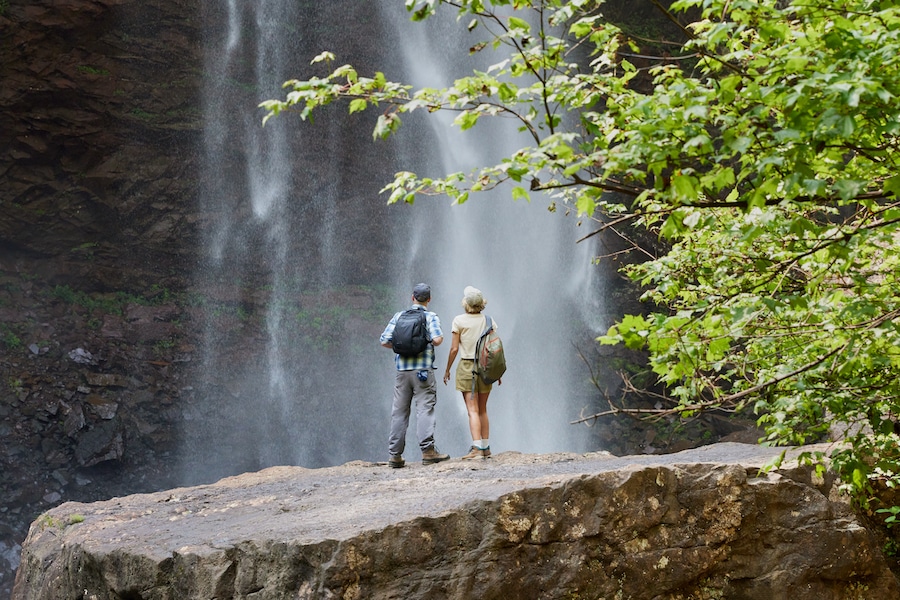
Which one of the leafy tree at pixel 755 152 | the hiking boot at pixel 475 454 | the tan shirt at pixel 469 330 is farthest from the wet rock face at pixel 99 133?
the leafy tree at pixel 755 152

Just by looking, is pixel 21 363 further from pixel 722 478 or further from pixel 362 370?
pixel 722 478

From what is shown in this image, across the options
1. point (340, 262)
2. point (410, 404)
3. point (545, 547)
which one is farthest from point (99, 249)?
point (545, 547)

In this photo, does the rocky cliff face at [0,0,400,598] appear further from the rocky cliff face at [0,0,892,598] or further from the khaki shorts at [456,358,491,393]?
the khaki shorts at [456,358,491,393]

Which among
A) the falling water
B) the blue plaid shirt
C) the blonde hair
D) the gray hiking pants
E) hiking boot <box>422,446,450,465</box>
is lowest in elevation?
hiking boot <box>422,446,450,465</box>

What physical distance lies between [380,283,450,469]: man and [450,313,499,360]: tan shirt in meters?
0.20

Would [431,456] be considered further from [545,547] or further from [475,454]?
[545,547]

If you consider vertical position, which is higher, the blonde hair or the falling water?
the falling water

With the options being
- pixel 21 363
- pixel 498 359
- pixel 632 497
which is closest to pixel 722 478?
pixel 632 497

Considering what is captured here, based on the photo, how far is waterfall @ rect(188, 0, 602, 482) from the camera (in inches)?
577

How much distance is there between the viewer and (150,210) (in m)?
14.5

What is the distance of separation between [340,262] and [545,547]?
13932 mm

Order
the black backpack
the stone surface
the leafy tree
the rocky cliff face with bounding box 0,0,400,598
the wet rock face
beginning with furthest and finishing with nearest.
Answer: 1. the wet rock face
2. the rocky cliff face with bounding box 0,0,400,598
3. the black backpack
4. the stone surface
5. the leafy tree

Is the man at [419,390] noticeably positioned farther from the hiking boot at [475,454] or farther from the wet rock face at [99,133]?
the wet rock face at [99,133]

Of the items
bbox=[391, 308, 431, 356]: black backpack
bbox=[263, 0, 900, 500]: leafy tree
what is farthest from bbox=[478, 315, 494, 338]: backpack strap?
bbox=[263, 0, 900, 500]: leafy tree
